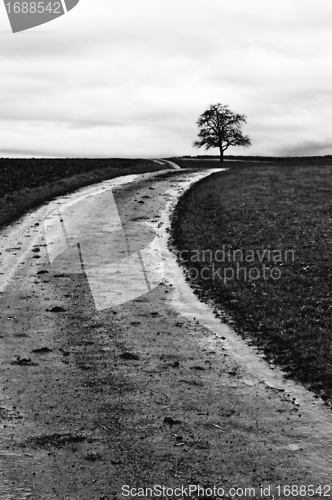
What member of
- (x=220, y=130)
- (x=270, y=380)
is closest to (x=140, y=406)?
(x=270, y=380)

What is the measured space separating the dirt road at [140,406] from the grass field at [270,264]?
0.70 metres

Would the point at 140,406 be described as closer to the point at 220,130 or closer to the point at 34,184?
the point at 34,184

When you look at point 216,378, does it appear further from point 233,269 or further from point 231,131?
point 231,131

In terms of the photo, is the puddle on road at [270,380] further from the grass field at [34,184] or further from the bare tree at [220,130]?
the bare tree at [220,130]

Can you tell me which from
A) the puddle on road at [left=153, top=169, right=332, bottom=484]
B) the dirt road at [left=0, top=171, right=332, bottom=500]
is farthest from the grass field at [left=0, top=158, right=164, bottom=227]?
the dirt road at [left=0, top=171, right=332, bottom=500]

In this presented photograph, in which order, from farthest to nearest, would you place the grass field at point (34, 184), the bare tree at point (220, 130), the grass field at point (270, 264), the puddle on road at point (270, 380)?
the bare tree at point (220, 130) → the grass field at point (34, 184) → the grass field at point (270, 264) → the puddle on road at point (270, 380)

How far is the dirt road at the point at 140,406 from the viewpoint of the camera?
25.7ft

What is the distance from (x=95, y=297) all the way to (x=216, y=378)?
599 centimetres

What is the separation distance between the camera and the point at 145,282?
17906mm

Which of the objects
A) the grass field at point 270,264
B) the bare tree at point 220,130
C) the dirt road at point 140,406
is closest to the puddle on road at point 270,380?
the dirt road at point 140,406

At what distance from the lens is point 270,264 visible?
63.5 feet

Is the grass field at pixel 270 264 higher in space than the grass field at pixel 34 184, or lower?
lower

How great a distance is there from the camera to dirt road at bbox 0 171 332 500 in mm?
7848

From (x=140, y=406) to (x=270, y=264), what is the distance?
10.5m
